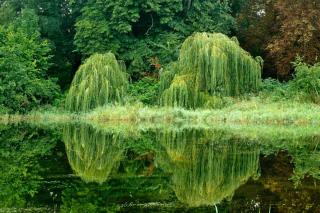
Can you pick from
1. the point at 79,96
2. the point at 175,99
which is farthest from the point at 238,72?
the point at 79,96

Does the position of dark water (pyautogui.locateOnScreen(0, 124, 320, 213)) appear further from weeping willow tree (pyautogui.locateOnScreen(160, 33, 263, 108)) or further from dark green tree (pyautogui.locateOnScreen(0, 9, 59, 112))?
dark green tree (pyautogui.locateOnScreen(0, 9, 59, 112))

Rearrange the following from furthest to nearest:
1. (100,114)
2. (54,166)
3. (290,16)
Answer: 1. (290,16)
2. (100,114)
3. (54,166)

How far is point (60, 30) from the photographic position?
3941cm

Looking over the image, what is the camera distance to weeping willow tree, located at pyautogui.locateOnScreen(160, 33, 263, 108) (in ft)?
85.9

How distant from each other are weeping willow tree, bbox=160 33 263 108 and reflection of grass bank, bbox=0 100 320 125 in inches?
41.2

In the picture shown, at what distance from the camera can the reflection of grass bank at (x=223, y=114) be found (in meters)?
23.2

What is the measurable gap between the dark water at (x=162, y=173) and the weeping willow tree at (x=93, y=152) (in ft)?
0.08

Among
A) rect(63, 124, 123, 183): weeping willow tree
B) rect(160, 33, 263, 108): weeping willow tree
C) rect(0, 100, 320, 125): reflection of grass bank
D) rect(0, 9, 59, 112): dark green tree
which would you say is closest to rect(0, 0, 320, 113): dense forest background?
rect(0, 9, 59, 112): dark green tree

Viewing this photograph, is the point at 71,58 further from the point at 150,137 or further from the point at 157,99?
the point at 150,137

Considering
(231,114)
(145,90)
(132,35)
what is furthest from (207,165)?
(132,35)

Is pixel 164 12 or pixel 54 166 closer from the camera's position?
pixel 54 166

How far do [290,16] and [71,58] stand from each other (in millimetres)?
17102

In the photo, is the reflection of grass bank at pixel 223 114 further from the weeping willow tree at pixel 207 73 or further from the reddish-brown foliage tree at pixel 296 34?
the reddish-brown foliage tree at pixel 296 34

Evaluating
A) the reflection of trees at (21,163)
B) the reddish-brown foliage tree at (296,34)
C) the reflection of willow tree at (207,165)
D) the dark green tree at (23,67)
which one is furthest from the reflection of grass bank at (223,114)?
the reddish-brown foliage tree at (296,34)
